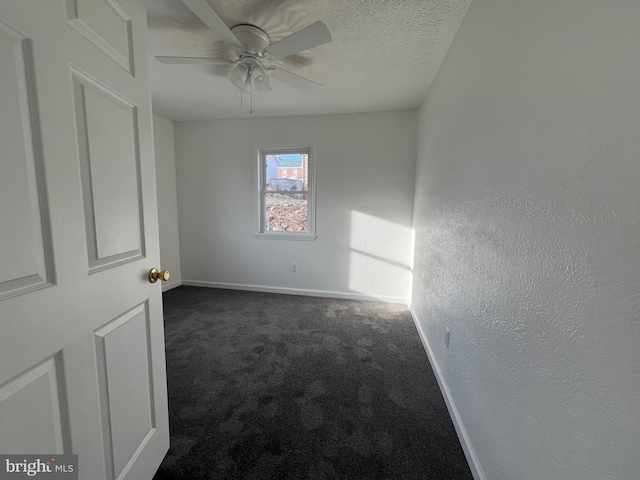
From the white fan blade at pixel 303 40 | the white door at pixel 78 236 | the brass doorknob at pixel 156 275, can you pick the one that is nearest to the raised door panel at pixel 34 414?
the white door at pixel 78 236

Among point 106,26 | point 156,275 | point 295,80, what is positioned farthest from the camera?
point 295,80

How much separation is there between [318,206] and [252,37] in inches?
81.5

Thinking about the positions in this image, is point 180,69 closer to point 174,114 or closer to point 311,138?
point 174,114

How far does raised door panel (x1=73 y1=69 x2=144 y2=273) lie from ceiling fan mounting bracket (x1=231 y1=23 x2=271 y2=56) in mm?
1101

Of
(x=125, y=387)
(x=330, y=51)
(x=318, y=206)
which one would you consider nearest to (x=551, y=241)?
(x=125, y=387)

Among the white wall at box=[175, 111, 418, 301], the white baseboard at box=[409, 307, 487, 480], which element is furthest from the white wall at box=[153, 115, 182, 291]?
the white baseboard at box=[409, 307, 487, 480]

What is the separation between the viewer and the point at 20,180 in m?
0.61

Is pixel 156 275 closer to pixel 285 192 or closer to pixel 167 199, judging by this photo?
pixel 285 192

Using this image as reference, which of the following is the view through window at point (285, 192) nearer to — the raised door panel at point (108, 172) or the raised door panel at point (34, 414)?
the raised door panel at point (108, 172)

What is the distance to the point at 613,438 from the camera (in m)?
0.56

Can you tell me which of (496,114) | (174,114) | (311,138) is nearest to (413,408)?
(496,114)

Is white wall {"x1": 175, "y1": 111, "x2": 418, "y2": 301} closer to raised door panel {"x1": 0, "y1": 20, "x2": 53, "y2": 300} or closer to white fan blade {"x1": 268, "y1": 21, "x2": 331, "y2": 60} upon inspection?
white fan blade {"x1": 268, "y1": 21, "x2": 331, "y2": 60}

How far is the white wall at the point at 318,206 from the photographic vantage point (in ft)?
10.9

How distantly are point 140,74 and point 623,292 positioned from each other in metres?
1.67
